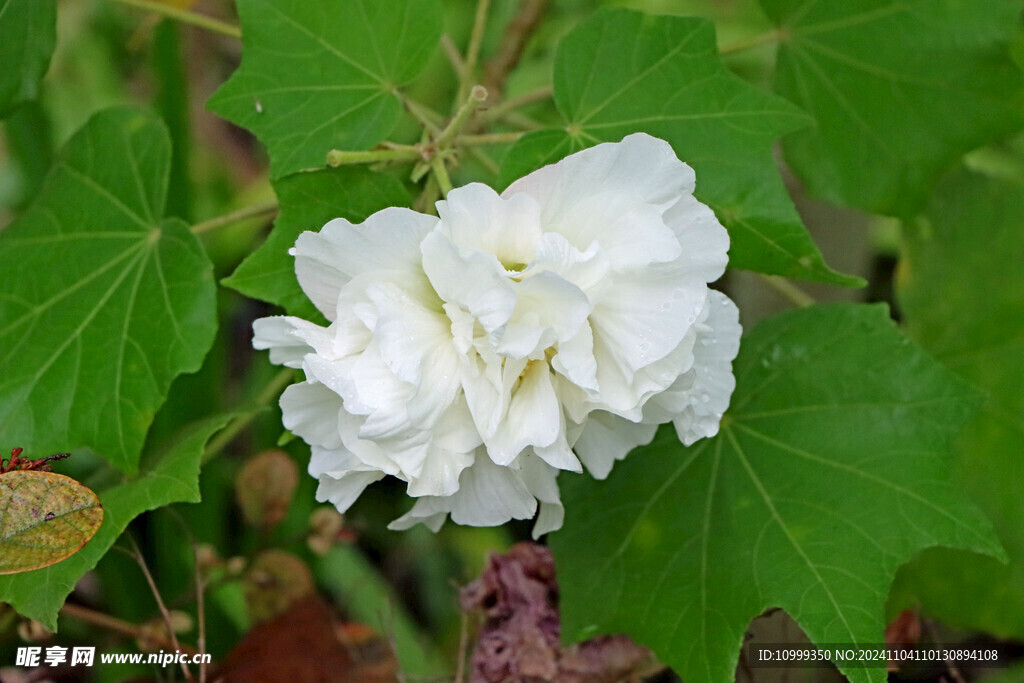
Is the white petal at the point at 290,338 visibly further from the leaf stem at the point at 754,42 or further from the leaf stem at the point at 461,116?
the leaf stem at the point at 754,42

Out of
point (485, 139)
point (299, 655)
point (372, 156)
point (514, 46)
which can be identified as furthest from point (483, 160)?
point (299, 655)

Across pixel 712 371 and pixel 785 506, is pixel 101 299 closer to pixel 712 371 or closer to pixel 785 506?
pixel 712 371

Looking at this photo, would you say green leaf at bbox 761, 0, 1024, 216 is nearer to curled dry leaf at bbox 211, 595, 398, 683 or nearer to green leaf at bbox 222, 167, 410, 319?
green leaf at bbox 222, 167, 410, 319

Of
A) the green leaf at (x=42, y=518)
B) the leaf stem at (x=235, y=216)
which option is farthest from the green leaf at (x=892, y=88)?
the green leaf at (x=42, y=518)

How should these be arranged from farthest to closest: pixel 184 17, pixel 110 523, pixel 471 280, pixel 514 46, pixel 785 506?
pixel 514 46, pixel 184 17, pixel 785 506, pixel 110 523, pixel 471 280

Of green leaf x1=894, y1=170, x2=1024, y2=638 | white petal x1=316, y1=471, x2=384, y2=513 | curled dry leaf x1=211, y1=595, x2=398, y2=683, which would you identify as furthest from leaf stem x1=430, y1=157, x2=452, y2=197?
green leaf x1=894, y1=170, x2=1024, y2=638

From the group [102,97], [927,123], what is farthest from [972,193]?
[102,97]

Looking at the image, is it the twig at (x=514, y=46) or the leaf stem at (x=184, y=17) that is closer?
the leaf stem at (x=184, y=17)

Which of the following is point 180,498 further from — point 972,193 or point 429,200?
point 972,193
